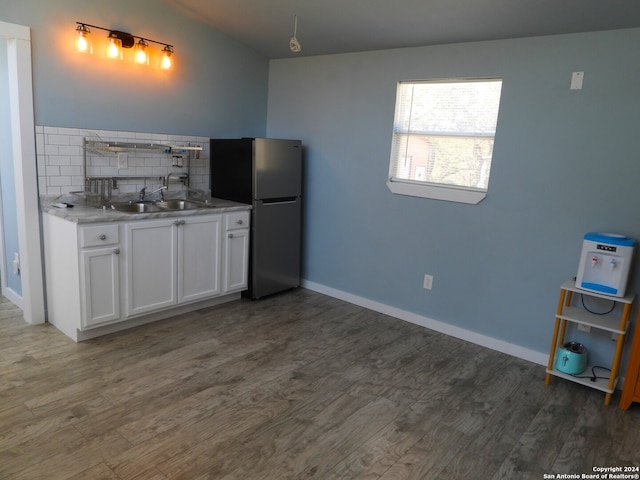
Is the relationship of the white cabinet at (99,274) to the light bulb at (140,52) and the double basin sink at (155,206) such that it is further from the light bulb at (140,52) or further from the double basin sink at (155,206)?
the light bulb at (140,52)

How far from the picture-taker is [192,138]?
13.0 feet

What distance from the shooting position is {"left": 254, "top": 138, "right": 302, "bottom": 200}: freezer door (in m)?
3.77

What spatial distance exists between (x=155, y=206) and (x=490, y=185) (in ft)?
8.54

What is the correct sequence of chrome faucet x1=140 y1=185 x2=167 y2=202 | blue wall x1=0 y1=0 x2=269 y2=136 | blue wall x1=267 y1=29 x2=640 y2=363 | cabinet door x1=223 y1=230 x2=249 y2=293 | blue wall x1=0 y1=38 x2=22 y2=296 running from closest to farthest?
blue wall x1=267 y1=29 x2=640 y2=363 < blue wall x1=0 y1=0 x2=269 y2=136 < blue wall x1=0 y1=38 x2=22 y2=296 < chrome faucet x1=140 y1=185 x2=167 y2=202 < cabinet door x1=223 y1=230 x2=249 y2=293

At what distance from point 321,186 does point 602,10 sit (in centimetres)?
247

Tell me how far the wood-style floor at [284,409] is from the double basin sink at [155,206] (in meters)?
0.91

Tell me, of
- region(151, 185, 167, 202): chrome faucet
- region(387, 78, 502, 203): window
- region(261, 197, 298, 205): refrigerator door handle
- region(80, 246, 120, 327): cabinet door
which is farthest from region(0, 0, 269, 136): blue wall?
region(387, 78, 502, 203): window

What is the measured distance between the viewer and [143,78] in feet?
11.6

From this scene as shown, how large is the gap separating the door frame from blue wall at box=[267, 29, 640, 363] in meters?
2.18

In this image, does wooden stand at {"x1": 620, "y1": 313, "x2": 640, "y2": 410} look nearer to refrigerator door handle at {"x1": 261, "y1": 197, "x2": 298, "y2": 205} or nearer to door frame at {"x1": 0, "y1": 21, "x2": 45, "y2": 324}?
refrigerator door handle at {"x1": 261, "y1": 197, "x2": 298, "y2": 205}

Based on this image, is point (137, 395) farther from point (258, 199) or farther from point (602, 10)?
point (602, 10)

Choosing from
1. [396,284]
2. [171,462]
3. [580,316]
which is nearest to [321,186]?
[396,284]

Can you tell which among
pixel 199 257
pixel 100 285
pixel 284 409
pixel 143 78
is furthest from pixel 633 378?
pixel 143 78

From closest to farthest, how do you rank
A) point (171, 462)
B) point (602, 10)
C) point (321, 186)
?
point (171, 462)
point (602, 10)
point (321, 186)
